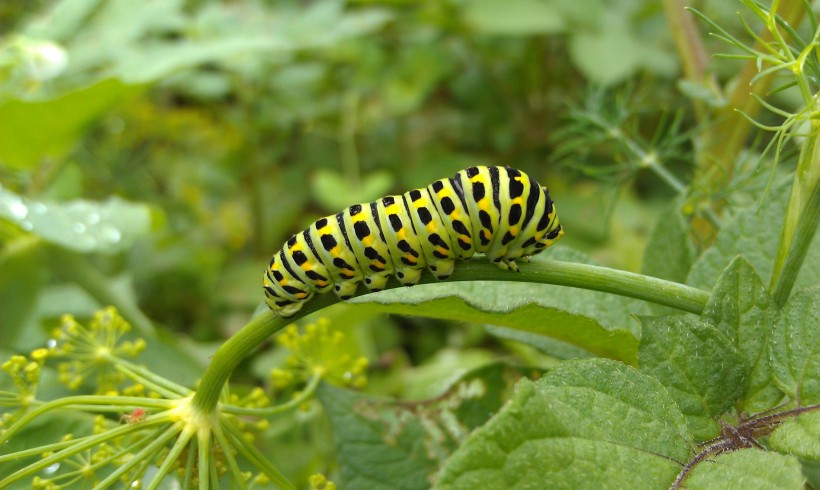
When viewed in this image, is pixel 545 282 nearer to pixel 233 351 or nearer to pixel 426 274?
pixel 426 274

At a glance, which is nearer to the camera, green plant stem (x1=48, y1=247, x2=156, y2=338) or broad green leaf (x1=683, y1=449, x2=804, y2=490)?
broad green leaf (x1=683, y1=449, x2=804, y2=490)

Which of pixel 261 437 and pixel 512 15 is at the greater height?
pixel 512 15

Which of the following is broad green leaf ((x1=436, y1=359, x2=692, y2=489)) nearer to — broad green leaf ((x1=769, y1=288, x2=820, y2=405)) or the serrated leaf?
broad green leaf ((x1=769, y1=288, x2=820, y2=405))

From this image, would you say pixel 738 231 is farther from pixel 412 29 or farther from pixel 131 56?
pixel 412 29

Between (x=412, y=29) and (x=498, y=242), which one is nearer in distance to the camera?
(x=498, y=242)

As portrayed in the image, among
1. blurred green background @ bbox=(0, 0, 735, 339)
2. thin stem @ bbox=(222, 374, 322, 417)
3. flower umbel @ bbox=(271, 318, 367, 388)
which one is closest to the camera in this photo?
thin stem @ bbox=(222, 374, 322, 417)

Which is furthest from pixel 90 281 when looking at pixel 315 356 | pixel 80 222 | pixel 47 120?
pixel 315 356

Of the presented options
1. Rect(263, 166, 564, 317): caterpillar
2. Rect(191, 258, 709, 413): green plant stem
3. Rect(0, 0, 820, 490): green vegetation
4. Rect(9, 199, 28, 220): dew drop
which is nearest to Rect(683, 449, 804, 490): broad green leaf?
Rect(0, 0, 820, 490): green vegetation

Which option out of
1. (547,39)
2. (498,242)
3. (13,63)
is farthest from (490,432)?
(547,39)
